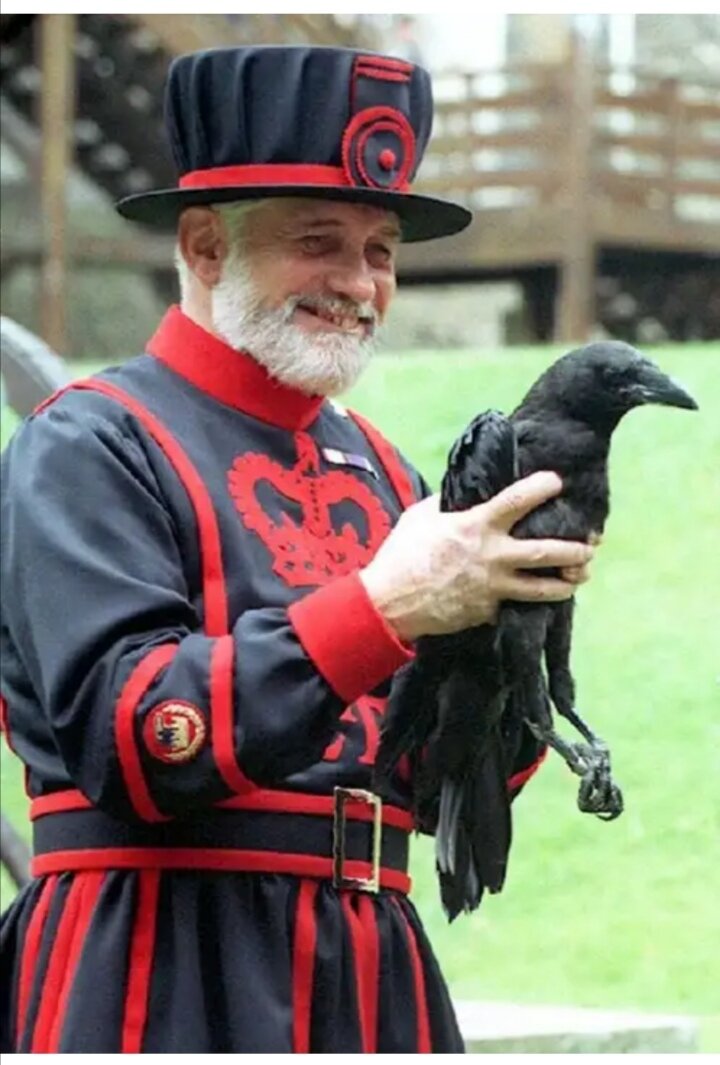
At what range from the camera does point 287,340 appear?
1.78 metres

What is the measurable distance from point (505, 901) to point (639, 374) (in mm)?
825

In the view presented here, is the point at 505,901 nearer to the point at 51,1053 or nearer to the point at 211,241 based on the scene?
the point at 51,1053

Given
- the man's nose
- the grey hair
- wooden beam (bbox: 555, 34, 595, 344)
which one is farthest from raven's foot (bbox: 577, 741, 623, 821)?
wooden beam (bbox: 555, 34, 595, 344)

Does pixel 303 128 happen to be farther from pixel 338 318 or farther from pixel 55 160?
pixel 55 160

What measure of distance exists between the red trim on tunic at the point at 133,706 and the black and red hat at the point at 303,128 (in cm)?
41

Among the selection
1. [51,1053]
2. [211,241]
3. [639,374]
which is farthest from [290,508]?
[51,1053]

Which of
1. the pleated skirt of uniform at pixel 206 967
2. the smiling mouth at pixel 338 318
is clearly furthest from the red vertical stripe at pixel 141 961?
the smiling mouth at pixel 338 318

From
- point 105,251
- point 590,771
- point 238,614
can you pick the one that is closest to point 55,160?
point 105,251

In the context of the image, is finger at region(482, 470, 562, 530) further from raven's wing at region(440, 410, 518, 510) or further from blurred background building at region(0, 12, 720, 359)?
blurred background building at region(0, 12, 720, 359)

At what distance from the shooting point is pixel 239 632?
163cm

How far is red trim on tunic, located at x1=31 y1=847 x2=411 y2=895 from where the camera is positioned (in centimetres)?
173

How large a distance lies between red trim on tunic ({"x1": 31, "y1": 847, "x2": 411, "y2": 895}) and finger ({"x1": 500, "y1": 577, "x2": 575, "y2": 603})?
33cm

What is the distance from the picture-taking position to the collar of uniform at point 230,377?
184 cm

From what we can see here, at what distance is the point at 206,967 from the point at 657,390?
1.94 ft
